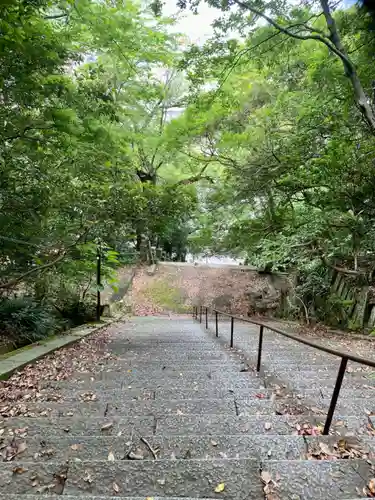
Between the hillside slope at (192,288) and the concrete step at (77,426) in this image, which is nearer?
the concrete step at (77,426)

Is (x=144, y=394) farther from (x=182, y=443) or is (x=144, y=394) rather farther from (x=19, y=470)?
(x=19, y=470)

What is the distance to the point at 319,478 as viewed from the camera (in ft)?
6.04

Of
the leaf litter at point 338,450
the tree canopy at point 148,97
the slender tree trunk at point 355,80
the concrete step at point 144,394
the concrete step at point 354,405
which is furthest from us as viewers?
the tree canopy at point 148,97

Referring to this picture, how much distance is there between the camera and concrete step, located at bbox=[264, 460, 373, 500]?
177 cm

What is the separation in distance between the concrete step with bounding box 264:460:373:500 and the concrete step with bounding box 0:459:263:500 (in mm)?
126

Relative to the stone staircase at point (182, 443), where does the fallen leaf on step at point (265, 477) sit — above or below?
above

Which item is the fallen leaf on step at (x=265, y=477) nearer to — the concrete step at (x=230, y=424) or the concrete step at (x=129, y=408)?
the concrete step at (x=230, y=424)

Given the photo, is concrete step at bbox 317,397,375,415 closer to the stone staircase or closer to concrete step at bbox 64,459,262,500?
the stone staircase

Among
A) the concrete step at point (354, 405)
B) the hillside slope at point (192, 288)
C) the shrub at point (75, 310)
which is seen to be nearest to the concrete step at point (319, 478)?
the concrete step at point (354, 405)

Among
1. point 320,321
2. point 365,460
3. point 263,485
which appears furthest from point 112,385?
point 320,321

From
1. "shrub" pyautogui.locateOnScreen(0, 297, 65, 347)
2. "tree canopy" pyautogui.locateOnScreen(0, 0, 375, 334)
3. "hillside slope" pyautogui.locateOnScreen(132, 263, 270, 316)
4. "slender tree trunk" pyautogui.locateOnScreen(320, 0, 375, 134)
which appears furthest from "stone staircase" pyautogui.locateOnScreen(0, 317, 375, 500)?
"hillside slope" pyautogui.locateOnScreen(132, 263, 270, 316)

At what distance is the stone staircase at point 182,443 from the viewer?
5.94 ft

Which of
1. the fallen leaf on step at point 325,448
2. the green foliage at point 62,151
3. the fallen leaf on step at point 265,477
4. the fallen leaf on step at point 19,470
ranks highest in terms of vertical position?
the green foliage at point 62,151

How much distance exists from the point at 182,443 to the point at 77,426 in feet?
2.64
